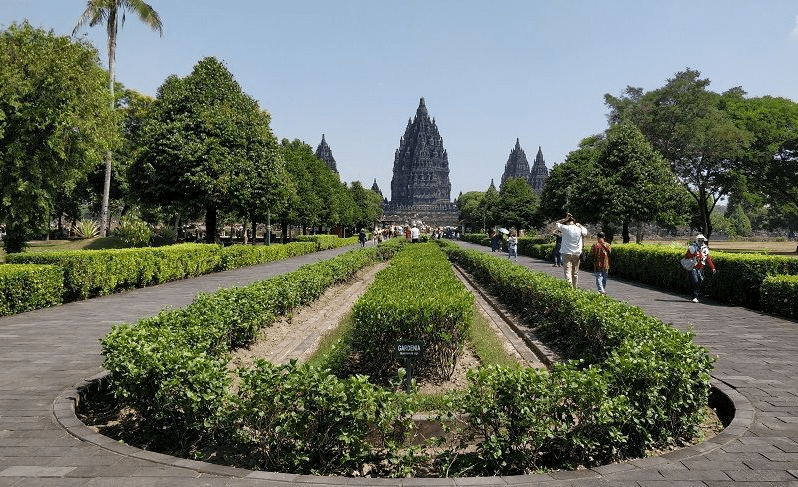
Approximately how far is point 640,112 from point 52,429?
46.4 m

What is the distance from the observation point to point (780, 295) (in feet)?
36.4

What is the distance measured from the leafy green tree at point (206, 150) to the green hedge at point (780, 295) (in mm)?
20439

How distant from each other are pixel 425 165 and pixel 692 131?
119276 mm

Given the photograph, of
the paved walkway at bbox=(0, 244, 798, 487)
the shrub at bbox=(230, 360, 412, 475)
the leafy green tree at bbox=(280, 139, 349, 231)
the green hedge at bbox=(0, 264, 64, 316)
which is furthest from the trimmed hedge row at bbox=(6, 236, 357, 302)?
the leafy green tree at bbox=(280, 139, 349, 231)

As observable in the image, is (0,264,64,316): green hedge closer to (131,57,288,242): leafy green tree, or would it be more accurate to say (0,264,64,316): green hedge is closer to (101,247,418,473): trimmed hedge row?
(101,247,418,473): trimmed hedge row

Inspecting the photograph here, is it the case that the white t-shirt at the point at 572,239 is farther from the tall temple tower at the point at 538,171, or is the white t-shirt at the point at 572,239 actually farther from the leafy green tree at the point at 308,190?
the tall temple tower at the point at 538,171

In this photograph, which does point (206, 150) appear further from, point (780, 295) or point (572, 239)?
point (780, 295)

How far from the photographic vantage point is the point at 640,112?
143 feet

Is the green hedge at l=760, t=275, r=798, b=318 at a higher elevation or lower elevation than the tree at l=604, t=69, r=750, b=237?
lower

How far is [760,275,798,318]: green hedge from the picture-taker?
10.8 meters

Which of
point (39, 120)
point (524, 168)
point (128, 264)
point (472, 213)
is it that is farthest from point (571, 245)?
point (524, 168)

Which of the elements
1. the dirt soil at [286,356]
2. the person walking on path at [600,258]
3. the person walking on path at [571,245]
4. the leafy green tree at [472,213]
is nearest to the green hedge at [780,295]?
the person walking on path at [600,258]

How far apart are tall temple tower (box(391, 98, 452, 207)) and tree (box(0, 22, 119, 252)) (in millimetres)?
138977

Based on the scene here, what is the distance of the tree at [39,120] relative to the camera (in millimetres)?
17688
